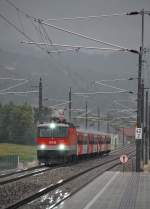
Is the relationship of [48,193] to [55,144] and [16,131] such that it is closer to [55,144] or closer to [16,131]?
[55,144]

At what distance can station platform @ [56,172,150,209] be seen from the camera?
2223cm

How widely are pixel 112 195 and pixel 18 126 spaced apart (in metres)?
77.4

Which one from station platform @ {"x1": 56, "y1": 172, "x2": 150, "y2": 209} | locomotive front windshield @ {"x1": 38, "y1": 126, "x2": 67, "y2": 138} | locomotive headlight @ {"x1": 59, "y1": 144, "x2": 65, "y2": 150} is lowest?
station platform @ {"x1": 56, "y1": 172, "x2": 150, "y2": 209}

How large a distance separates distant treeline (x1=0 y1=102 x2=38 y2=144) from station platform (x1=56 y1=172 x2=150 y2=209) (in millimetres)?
68637

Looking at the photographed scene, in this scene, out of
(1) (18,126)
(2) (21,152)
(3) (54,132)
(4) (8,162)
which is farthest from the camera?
(1) (18,126)

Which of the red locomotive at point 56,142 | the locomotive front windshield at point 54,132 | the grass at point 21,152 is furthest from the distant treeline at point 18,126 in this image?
the locomotive front windshield at point 54,132

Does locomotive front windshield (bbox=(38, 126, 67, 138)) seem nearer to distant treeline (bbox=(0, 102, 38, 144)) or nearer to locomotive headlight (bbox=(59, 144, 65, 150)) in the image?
locomotive headlight (bbox=(59, 144, 65, 150))

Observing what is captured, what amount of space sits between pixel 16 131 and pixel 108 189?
76.3 metres

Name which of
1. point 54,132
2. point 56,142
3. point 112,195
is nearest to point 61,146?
point 56,142

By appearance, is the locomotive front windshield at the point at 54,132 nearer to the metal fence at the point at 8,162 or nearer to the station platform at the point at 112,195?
the metal fence at the point at 8,162

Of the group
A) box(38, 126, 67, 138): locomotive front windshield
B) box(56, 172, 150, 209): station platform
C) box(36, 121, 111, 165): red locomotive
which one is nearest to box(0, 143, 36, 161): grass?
box(36, 121, 111, 165): red locomotive

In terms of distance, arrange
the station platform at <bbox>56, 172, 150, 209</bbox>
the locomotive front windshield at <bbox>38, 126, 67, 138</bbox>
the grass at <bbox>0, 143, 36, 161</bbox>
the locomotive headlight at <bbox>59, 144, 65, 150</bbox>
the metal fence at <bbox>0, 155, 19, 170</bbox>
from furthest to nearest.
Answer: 1. the grass at <bbox>0, 143, 36, 161</bbox>
2. the locomotive front windshield at <bbox>38, 126, 67, 138</bbox>
3. the locomotive headlight at <bbox>59, 144, 65, 150</bbox>
4. the metal fence at <bbox>0, 155, 19, 170</bbox>
5. the station platform at <bbox>56, 172, 150, 209</bbox>

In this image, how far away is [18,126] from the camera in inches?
4035

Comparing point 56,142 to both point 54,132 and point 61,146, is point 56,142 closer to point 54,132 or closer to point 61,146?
point 61,146
